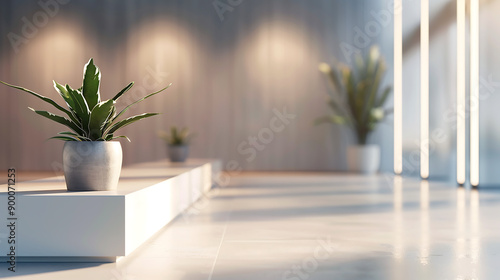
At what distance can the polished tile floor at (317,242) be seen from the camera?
209cm

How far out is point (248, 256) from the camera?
2.39m

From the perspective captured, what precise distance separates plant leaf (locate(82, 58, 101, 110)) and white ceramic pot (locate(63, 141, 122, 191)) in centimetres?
19

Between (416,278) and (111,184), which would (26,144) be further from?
(416,278)

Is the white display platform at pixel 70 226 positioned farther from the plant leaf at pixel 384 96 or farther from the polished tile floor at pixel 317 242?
the plant leaf at pixel 384 96

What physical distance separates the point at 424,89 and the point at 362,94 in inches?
41.6

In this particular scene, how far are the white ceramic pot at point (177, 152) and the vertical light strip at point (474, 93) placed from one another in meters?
2.81

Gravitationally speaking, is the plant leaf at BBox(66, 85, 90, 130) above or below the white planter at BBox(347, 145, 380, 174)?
above

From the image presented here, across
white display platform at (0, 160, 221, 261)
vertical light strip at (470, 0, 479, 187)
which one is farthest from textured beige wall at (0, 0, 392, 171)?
white display platform at (0, 160, 221, 261)

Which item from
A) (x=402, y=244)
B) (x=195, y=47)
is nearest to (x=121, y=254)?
(x=402, y=244)

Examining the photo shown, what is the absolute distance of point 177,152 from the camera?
5633 millimetres

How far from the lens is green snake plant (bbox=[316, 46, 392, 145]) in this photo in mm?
8148

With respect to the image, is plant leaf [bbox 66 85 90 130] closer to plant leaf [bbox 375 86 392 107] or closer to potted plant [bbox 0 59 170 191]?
potted plant [bbox 0 59 170 191]

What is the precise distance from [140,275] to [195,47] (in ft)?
22.6

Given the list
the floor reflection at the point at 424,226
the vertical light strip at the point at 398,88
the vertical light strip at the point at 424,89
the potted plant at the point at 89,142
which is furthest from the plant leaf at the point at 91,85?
the vertical light strip at the point at 398,88
